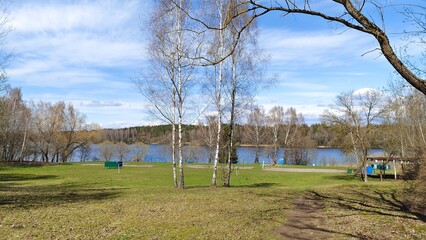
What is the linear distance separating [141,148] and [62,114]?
15.6 meters

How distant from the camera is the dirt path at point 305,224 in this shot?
7.64 m

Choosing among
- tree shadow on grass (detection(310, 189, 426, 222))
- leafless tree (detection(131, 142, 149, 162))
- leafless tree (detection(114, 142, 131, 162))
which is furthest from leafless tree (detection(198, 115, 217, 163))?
tree shadow on grass (detection(310, 189, 426, 222))

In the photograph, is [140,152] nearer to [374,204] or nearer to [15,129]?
[15,129]

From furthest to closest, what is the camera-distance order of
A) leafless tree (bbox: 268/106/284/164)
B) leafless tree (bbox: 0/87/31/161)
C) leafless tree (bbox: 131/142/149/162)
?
leafless tree (bbox: 268/106/284/164), leafless tree (bbox: 131/142/149/162), leafless tree (bbox: 0/87/31/161)

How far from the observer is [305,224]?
8852 mm

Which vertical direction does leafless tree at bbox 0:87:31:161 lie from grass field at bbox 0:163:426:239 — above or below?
above

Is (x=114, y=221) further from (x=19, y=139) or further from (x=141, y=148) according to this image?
(x=141, y=148)

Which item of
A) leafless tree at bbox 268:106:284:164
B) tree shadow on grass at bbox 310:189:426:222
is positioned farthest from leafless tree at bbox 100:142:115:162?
tree shadow on grass at bbox 310:189:426:222

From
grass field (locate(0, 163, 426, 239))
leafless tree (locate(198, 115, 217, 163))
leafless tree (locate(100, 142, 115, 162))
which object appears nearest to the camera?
grass field (locate(0, 163, 426, 239))

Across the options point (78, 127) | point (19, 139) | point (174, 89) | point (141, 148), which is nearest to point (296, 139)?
point (141, 148)

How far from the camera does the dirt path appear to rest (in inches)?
301

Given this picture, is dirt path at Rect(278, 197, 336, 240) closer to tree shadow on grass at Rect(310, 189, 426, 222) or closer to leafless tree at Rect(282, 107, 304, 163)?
tree shadow on grass at Rect(310, 189, 426, 222)

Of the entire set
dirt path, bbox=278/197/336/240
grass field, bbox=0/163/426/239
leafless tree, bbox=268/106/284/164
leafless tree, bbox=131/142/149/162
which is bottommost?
dirt path, bbox=278/197/336/240

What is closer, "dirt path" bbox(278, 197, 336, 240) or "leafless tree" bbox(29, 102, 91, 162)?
"dirt path" bbox(278, 197, 336, 240)
